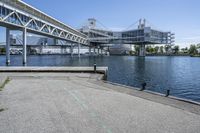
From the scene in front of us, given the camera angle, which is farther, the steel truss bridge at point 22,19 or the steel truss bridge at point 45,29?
the steel truss bridge at point 45,29

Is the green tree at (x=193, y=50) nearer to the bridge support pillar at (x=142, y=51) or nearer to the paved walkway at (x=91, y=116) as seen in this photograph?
the bridge support pillar at (x=142, y=51)

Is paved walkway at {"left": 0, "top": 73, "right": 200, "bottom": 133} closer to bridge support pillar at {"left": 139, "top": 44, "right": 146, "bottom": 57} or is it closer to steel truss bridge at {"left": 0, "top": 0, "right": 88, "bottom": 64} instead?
steel truss bridge at {"left": 0, "top": 0, "right": 88, "bottom": 64}

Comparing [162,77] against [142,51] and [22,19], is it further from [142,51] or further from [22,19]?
[142,51]

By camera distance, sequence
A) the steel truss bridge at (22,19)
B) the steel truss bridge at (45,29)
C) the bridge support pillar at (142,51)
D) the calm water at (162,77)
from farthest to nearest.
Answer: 1. the bridge support pillar at (142,51)
2. the steel truss bridge at (45,29)
3. the steel truss bridge at (22,19)
4. the calm water at (162,77)

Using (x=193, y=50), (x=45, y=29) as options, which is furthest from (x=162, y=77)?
(x=193, y=50)

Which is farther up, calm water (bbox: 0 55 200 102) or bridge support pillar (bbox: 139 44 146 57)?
bridge support pillar (bbox: 139 44 146 57)

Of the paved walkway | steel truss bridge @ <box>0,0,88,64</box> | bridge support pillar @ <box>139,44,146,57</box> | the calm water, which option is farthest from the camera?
bridge support pillar @ <box>139,44,146,57</box>

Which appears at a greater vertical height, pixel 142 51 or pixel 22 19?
pixel 22 19

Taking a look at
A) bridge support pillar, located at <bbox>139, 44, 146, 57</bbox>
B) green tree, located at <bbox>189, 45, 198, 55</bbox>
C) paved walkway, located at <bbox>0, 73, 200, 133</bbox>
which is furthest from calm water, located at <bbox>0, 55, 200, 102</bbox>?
green tree, located at <bbox>189, 45, 198, 55</bbox>

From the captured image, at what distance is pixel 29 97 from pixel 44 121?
4211 mm

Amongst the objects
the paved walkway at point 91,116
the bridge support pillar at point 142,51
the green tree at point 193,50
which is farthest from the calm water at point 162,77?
the green tree at point 193,50

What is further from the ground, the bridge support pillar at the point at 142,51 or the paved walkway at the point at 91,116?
the bridge support pillar at the point at 142,51

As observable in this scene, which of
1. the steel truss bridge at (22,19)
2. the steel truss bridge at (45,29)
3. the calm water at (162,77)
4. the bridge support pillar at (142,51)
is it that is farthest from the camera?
the bridge support pillar at (142,51)

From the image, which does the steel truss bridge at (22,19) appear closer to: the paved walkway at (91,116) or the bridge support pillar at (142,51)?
the paved walkway at (91,116)
